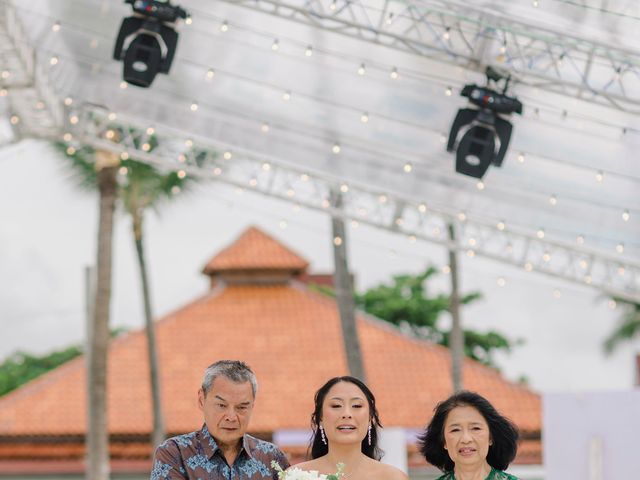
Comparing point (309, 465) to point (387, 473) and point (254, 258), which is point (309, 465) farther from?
point (254, 258)

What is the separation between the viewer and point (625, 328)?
47531 mm

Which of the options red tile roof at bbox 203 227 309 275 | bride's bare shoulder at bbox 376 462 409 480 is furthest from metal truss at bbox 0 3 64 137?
red tile roof at bbox 203 227 309 275

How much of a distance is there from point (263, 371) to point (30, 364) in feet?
74.6

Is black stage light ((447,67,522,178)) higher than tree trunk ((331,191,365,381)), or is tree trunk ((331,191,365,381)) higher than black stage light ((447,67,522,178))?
black stage light ((447,67,522,178))

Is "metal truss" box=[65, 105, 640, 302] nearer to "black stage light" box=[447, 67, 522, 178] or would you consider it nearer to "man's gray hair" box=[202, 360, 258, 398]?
"black stage light" box=[447, 67, 522, 178]

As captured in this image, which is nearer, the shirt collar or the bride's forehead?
the shirt collar

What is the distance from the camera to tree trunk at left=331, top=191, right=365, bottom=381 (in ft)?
60.4

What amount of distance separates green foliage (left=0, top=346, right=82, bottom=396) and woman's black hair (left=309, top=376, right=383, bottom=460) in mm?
43478

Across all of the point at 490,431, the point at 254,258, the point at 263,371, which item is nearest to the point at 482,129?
the point at 490,431

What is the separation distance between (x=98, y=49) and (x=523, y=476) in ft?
49.0

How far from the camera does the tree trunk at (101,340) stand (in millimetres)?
20031

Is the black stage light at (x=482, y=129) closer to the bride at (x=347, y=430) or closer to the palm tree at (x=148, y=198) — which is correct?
the bride at (x=347, y=430)

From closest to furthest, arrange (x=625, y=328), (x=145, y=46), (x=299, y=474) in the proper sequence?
1. (x=299, y=474)
2. (x=145, y=46)
3. (x=625, y=328)

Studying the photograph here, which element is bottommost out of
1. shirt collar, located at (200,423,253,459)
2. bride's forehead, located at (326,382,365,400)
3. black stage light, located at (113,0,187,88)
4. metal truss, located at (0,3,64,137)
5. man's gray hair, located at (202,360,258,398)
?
shirt collar, located at (200,423,253,459)
